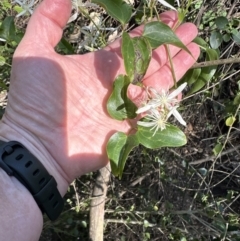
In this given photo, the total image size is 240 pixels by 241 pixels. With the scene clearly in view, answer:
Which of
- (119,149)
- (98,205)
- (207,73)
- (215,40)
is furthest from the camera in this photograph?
(98,205)

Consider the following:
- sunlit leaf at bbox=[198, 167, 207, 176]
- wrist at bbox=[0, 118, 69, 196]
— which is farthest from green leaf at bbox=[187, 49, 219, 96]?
sunlit leaf at bbox=[198, 167, 207, 176]

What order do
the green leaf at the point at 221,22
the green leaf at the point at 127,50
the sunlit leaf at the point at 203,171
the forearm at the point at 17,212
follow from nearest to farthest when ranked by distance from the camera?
the green leaf at the point at 127,50
the forearm at the point at 17,212
the green leaf at the point at 221,22
the sunlit leaf at the point at 203,171

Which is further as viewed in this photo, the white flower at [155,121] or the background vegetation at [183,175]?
the background vegetation at [183,175]

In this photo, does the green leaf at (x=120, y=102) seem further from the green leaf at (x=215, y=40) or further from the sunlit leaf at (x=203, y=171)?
the sunlit leaf at (x=203, y=171)

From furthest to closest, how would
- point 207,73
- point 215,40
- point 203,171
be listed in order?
point 203,171 → point 215,40 → point 207,73

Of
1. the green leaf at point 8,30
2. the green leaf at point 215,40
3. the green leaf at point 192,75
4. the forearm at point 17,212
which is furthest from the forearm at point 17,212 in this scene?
the green leaf at point 215,40

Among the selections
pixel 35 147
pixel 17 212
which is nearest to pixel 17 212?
pixel 17 212

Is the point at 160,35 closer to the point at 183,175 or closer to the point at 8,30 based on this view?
the point at 8,30

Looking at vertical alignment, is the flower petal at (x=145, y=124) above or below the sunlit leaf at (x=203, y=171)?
above

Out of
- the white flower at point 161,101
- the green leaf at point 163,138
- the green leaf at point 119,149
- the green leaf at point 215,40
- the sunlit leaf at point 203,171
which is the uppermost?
the green leaf at point 215,40
